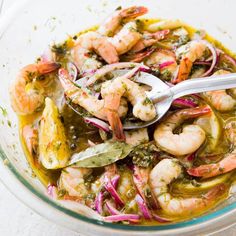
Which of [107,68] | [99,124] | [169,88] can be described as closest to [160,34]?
[107,68]

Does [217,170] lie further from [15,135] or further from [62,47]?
[62,47]

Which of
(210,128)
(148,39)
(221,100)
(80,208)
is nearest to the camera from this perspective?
(80,208)

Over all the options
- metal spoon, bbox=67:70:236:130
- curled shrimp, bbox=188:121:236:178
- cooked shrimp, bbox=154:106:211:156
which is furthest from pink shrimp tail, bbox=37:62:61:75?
curled shrimp, bbox=188:121:236:178

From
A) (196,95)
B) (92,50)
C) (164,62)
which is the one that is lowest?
(196,95)

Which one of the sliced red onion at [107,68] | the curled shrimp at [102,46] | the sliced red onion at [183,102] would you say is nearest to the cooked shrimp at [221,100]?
the sliced red onion at [183,102]

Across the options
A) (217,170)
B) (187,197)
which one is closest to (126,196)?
(187,197)

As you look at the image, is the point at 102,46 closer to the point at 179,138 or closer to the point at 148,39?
the point at 148,39
